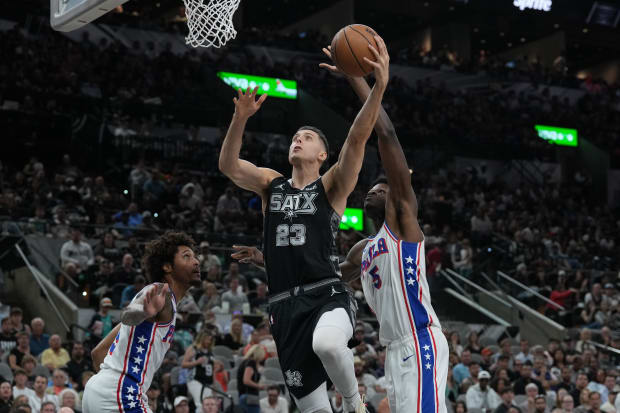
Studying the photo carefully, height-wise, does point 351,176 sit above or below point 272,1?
below

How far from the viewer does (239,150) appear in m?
5.77

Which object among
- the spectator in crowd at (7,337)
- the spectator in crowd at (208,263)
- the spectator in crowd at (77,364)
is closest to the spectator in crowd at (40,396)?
the spectator in crowd at (77,364)

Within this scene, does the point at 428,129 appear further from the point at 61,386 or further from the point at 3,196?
the point at 61,386

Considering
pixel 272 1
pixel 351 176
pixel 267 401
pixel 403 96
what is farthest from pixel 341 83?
pixel 351 176

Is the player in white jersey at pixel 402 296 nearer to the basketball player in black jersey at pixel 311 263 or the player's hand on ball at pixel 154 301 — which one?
the basketball player in black jersey at pixel 311 263

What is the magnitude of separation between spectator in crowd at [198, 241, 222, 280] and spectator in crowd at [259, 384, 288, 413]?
4641mm

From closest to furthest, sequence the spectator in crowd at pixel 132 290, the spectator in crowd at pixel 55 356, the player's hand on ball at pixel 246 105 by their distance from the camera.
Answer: the player's hand on ball at pixel 246 105 → the spectator in crowd at pixel 55 356 → the spectator in crowd at pixel 132 290

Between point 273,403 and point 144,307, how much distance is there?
7.07m

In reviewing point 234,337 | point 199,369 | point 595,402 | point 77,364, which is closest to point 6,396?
point 77,364

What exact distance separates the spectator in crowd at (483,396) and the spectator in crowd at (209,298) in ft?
15.3

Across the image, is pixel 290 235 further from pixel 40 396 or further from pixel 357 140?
pixel 40 396

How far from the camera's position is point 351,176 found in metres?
5.62

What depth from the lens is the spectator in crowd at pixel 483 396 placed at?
13523 mm

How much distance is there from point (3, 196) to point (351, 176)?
13.2 metres
